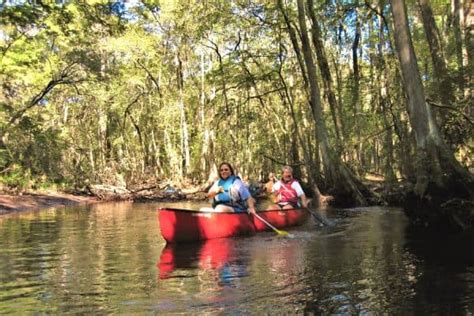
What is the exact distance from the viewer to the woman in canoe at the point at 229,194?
11.8 metres

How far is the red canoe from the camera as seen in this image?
34.9 ft

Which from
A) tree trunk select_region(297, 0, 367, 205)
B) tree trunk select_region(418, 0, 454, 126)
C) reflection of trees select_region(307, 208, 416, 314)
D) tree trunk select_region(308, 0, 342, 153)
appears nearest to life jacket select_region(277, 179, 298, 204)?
reflection of trees select_region(307, 208, 416, 314)

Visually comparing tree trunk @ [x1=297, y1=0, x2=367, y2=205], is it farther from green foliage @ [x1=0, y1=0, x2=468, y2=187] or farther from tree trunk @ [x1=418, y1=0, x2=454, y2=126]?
tree trunk @ [x1=418, y1=0, x2=454, y2=126]

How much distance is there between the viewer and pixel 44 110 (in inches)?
1158

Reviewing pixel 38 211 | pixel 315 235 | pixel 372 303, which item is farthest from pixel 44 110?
pixel 372 303

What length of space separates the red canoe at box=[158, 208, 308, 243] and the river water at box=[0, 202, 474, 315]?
285 millimetres

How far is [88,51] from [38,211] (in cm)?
665

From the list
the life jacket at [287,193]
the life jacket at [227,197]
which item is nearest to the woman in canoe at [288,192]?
the life jacket at [287,193]

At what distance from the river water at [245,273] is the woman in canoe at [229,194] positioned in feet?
2.62

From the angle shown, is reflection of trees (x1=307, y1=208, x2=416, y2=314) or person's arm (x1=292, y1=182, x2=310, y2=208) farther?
person's arm (x1=292, y1=182, x2=310, y2=208)

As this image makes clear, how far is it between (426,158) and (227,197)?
414 centimetres

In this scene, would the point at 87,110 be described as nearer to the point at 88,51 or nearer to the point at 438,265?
the point at 88,51

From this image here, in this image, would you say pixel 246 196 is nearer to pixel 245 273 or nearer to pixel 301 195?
pixel 301 195

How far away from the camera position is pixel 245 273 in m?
7.81
